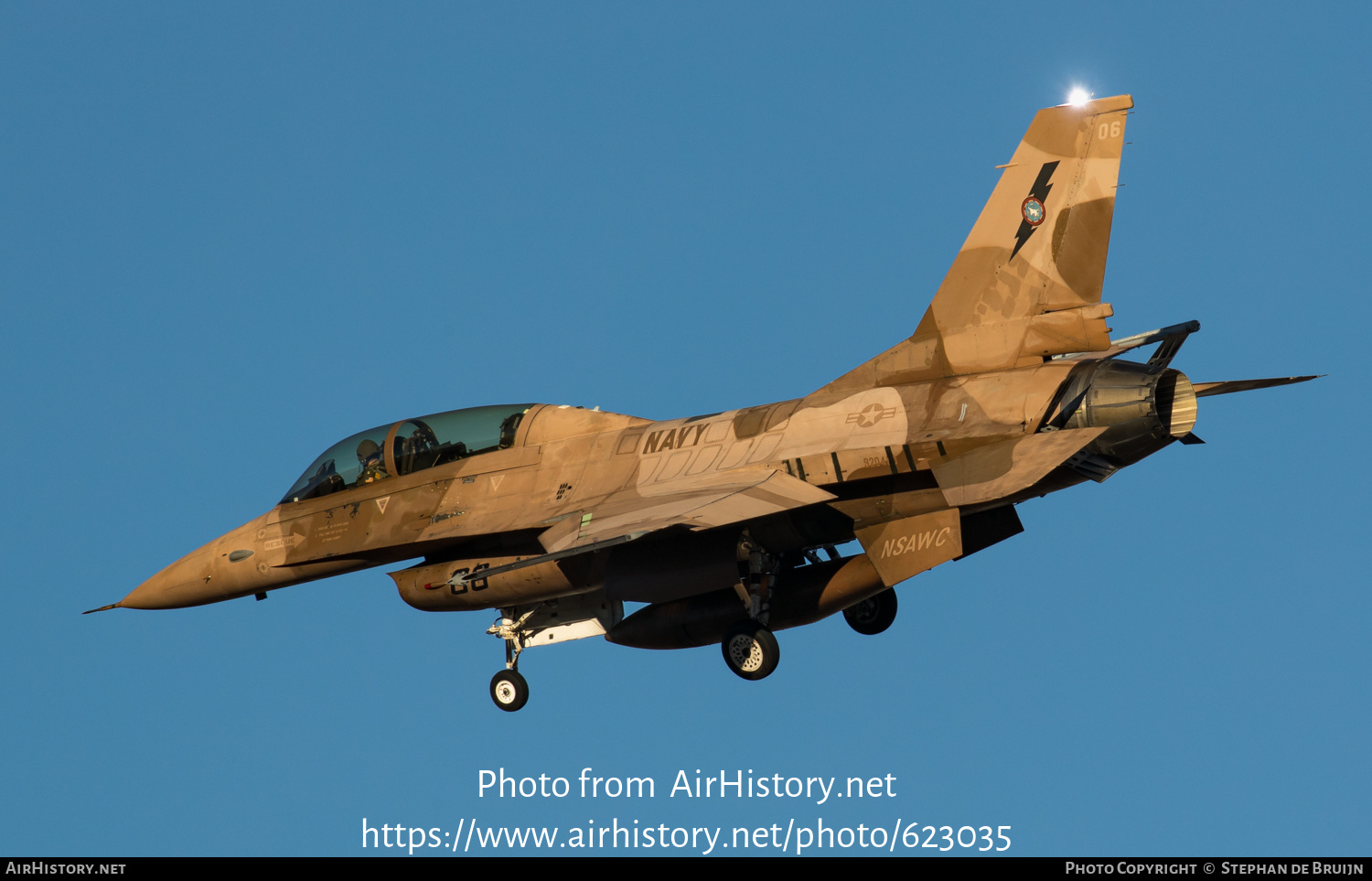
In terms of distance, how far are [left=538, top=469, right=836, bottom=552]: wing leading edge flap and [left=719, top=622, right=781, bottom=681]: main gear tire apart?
1.88 m

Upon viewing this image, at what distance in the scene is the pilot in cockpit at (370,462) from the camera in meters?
22.7

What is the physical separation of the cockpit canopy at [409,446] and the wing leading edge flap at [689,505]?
9.57ft

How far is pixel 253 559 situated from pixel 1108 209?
1236 centimetres

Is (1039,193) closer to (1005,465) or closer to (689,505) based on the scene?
(1005,465)

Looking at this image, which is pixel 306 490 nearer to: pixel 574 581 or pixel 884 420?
pixel 574 581

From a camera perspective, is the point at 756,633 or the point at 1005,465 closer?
the point at 1005,465

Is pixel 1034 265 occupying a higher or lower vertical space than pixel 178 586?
higher

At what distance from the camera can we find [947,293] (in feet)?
63.8

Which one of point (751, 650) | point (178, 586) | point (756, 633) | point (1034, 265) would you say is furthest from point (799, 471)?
point (178, 586)

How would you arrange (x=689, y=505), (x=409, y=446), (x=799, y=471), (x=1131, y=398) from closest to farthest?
(x=1131, y=398)
(x=689, y=505)
(x=799, y=471)
(x=409, y=446)

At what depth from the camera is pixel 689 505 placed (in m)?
18.7

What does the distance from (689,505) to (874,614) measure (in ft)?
15.4

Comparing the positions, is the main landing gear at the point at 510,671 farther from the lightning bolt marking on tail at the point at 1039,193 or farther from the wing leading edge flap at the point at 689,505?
the lightning bolt marking on tail at the point at 1039,193
